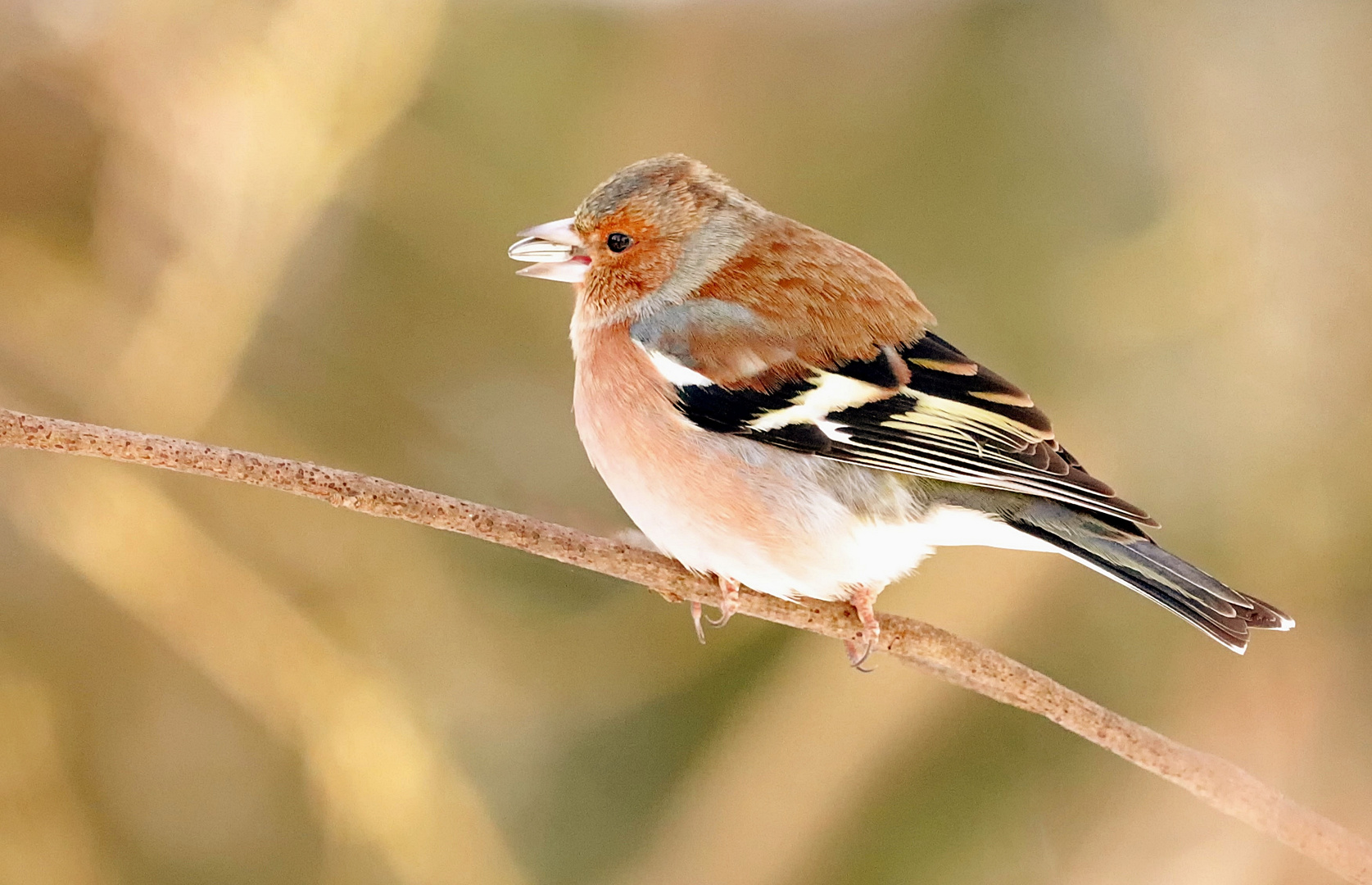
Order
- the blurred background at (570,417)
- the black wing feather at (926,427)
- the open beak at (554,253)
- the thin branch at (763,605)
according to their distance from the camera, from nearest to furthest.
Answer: the thin branch at (763,605), the black wing feather at (926,427), the open beak at (554,253), the blurred background at (570,417)

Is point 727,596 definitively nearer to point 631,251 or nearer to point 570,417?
point 631,251

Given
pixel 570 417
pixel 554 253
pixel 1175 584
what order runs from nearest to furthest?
1. pixel 1175 584
2. pixel 554 253
3. pixel 570 417

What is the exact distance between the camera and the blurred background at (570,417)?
184 centimetres

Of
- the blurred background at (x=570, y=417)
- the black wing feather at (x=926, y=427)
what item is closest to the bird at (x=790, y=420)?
the black wing feather at (x=926, y=427)

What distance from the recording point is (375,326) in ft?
6.61

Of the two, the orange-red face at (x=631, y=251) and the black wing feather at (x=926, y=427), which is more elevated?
the orange-red face at (x=631, y=251)

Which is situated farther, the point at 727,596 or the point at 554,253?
the point at 554,253

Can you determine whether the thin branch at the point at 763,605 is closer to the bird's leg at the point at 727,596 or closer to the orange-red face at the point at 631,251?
the bird's leg at the point at 727,596

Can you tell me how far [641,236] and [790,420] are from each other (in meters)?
0.34

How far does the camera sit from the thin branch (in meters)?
1.02

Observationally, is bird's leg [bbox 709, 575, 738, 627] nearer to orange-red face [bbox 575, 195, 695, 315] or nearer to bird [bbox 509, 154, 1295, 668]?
bird [bbox 509, 154, 1295, 668]

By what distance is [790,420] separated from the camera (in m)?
1.37

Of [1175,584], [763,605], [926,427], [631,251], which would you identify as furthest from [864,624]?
[631,251]

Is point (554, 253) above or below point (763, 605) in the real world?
above
